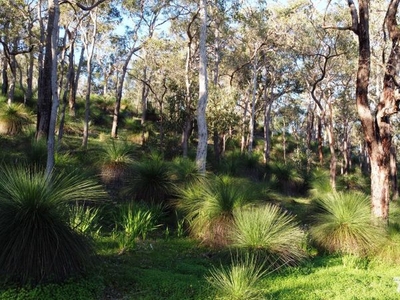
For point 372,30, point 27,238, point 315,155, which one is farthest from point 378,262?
point 315,155

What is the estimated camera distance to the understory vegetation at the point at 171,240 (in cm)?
520

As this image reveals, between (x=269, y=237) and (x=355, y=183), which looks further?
(x=355, y=183)

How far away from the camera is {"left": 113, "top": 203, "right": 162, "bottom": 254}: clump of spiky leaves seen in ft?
24.7

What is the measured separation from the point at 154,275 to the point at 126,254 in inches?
44.6

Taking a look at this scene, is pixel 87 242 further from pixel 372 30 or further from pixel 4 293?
pixel 372 30

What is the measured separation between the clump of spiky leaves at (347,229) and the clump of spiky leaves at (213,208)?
63.8 inches

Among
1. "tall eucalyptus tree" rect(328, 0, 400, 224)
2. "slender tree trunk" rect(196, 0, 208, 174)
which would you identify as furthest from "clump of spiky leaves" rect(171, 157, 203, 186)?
"tall eucalyptus tree" rect(328, 0, 400, 224)

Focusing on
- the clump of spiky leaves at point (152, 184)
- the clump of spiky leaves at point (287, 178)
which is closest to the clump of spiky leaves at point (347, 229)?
the clump of spiky leaves at point (152, 184)

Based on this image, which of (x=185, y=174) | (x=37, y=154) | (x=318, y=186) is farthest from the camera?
(x=318, y=186)

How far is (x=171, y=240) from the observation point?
A: 8.86 m

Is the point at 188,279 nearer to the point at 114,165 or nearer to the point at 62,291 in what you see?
the point at 62,291

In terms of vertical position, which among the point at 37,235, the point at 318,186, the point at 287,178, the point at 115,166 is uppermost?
the point at 115,166

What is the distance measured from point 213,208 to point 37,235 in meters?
4.11

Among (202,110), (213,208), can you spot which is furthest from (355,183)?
(213,208)
